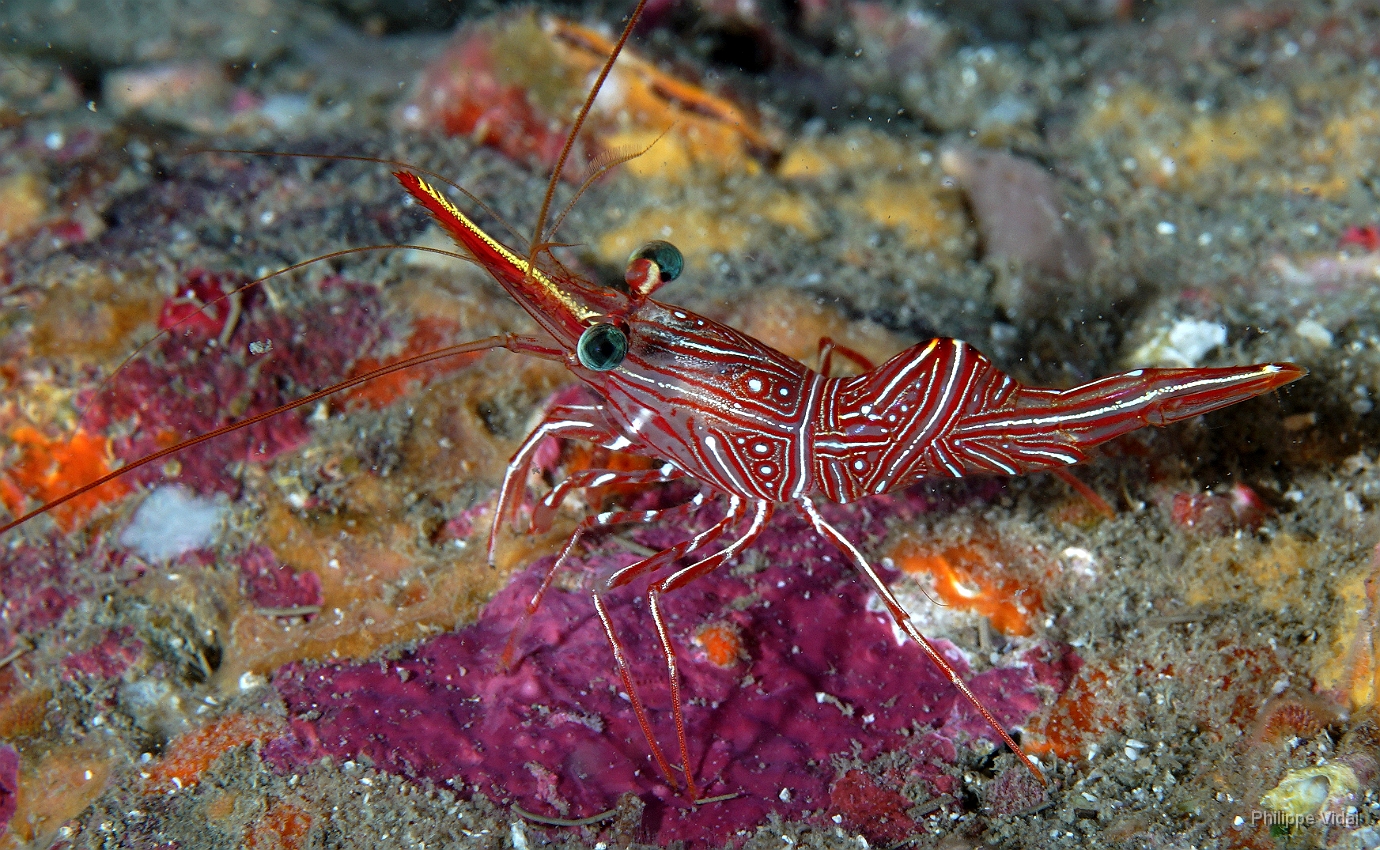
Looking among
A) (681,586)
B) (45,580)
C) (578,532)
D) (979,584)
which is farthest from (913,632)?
(45,580)

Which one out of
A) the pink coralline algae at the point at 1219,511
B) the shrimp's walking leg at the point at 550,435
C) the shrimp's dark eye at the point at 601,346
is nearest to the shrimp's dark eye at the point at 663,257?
the shrimp's dark eye at the point at 601,346

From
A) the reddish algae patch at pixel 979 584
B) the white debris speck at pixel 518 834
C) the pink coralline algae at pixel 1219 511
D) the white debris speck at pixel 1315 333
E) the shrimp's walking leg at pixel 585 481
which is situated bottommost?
the white debris speck at pixel 518 834

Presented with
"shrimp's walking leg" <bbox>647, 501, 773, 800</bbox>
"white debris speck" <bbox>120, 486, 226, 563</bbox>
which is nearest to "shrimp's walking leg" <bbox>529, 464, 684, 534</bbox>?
"shrimp's walking leg" <bbox>647, 501, 773, 800</bbox>

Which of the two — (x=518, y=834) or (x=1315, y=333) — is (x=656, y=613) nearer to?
(x=518, y=834)

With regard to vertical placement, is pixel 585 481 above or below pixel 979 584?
below

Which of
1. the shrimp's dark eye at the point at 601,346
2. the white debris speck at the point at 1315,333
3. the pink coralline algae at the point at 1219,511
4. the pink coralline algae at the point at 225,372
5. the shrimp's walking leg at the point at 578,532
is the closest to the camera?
the shrimp's dark eye at the point at 601,346

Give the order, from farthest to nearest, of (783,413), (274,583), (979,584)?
(274,583), (979,584), (783,413)

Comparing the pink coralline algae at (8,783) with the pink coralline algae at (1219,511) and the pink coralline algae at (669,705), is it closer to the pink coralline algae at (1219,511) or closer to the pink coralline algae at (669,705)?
the pink coralline algae at (669,705)

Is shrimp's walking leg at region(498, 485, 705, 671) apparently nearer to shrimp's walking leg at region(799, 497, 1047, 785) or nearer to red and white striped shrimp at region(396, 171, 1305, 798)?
red and white striped shrimp at region(396, 171, 1305, 798)
